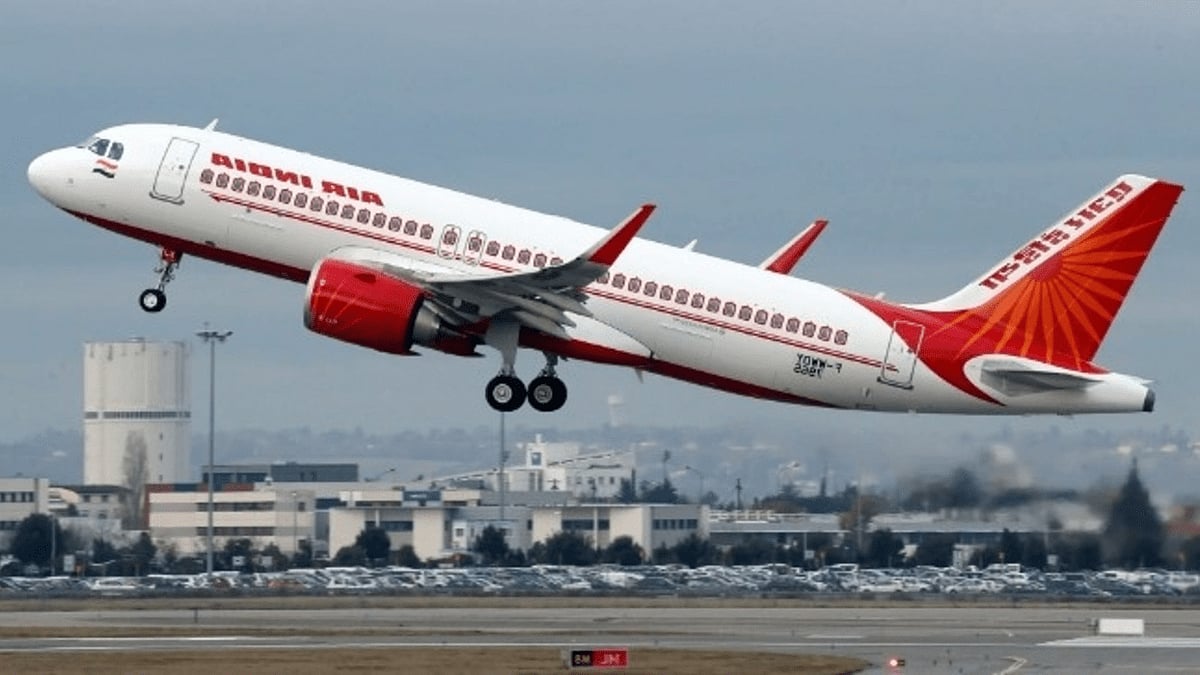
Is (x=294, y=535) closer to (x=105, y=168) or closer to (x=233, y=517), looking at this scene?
(x=233, y=517)

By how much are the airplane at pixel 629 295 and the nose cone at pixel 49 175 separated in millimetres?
2018

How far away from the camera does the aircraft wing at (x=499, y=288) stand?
237 feet

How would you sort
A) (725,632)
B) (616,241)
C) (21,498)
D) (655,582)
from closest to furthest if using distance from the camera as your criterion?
(616,241) < (725,632) < (655,582) < (21,498)

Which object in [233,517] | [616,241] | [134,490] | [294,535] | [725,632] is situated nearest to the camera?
[616,241]

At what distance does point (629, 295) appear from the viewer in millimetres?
74688

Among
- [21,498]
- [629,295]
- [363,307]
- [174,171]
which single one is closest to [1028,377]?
[629,295]

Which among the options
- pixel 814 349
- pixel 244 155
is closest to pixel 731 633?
pixel 814 349

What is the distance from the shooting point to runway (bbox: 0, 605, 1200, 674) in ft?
271

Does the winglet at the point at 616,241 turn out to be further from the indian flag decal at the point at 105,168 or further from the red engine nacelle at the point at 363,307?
the indian flag decal at the point at 105,168

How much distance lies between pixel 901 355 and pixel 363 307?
1537cm

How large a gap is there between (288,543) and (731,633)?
241ft

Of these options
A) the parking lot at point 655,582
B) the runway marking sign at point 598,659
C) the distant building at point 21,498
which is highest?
the distant building at point 21,498

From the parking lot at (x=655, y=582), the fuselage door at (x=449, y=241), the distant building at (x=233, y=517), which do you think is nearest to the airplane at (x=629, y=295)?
the fuselage door at (x=449, y=241)

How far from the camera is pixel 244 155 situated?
75750mm
